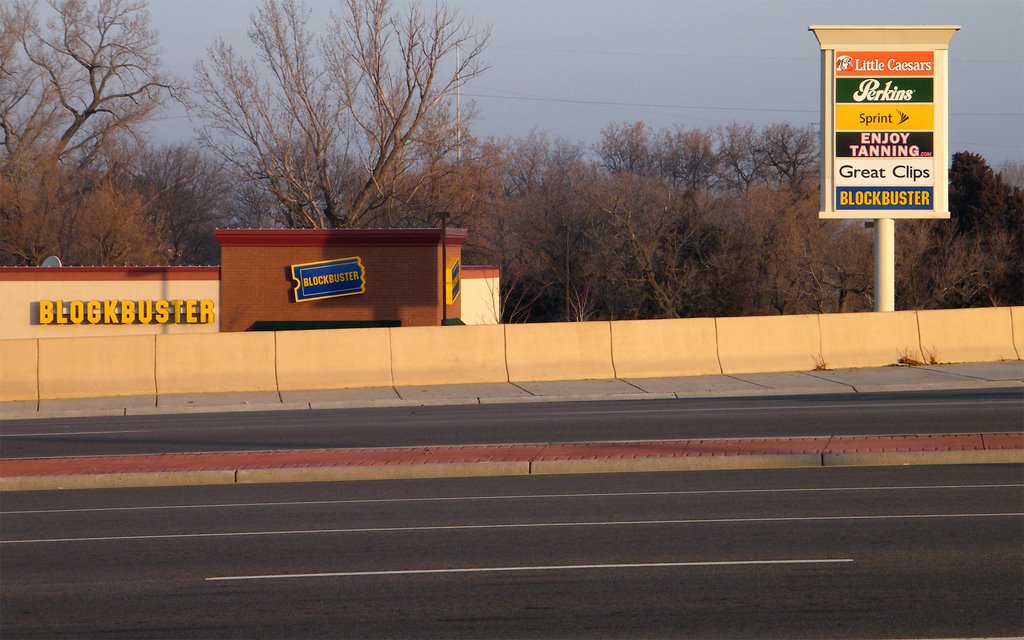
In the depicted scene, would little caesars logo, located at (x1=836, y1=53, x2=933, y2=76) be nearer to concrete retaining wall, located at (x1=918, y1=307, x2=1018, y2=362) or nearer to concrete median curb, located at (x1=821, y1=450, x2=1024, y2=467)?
concrete retaining wall, located at (x1=918, y1=307, x2=1018, y2=362)

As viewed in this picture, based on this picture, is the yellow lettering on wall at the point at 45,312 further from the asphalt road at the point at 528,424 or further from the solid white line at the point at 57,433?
the solid white line at the point at 57,433

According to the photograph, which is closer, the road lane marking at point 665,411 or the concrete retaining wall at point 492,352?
the road lane marking at point 665,411

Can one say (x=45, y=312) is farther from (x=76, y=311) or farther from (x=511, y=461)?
(x=511, y=461)

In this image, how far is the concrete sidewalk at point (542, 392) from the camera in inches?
857

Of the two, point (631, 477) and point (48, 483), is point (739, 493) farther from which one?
point (48, 483)

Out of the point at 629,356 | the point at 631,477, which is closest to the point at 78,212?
the point at 629,356

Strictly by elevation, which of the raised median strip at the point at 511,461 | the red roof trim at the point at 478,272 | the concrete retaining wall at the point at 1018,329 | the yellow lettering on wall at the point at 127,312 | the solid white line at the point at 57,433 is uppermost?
the red roof trim at the point at 478,272

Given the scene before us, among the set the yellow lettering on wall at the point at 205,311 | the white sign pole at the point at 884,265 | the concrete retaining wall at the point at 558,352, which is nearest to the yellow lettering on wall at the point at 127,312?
the yellow lettering on wall at the point at 205,311

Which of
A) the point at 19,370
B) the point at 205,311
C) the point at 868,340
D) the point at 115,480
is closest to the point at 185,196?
the point at 205,311

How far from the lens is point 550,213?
198 feet

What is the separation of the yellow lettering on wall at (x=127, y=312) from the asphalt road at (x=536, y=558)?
75.7 ft

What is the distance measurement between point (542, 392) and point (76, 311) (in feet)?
61.2

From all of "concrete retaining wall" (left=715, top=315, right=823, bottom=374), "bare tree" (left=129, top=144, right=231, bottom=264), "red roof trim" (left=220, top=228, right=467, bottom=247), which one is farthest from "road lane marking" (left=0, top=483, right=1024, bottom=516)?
"bare tree" (left=129, top=144, right=231, bottom=264)

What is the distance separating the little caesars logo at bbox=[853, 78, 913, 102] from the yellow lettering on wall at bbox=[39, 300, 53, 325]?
83.0ft
